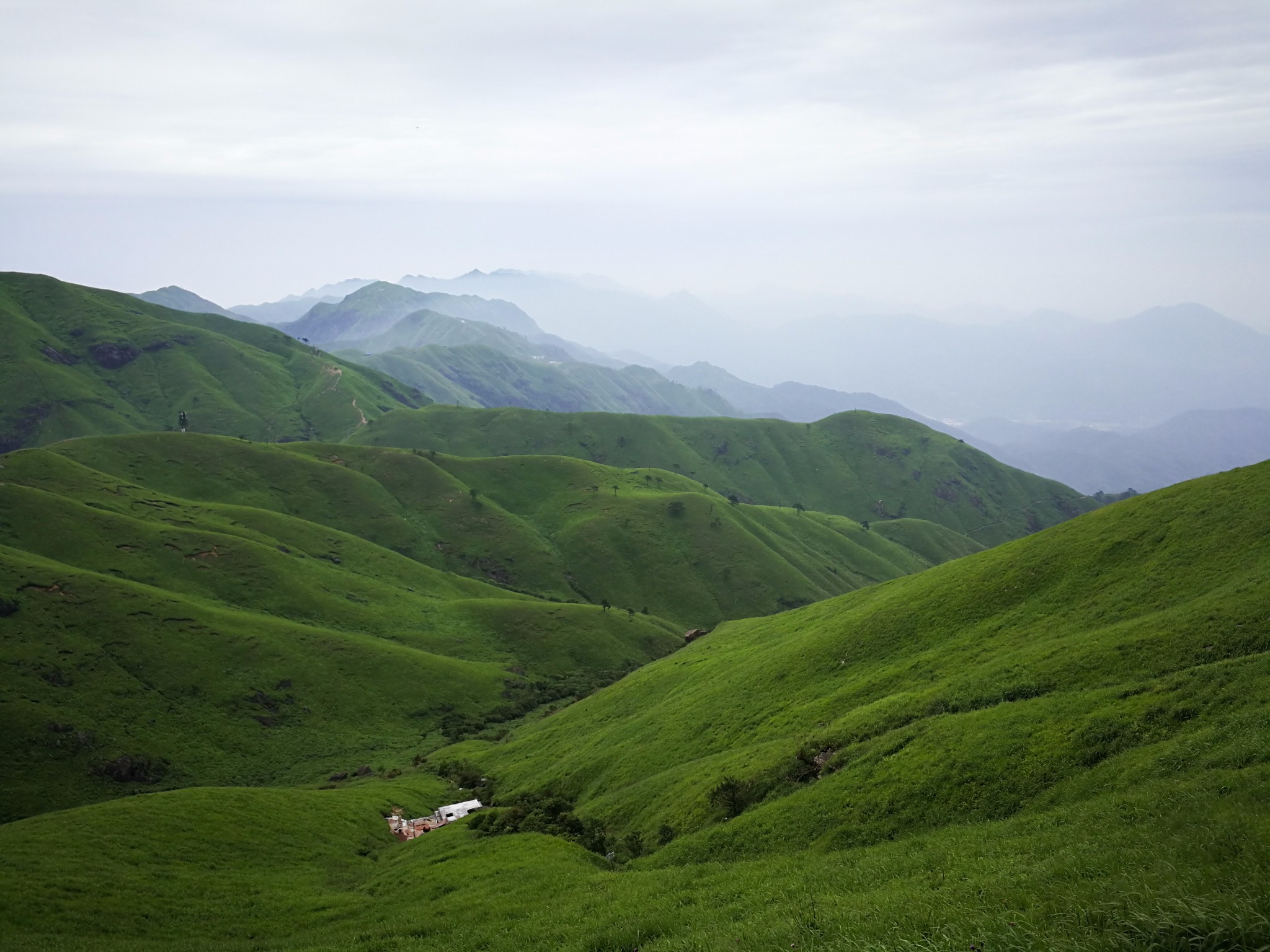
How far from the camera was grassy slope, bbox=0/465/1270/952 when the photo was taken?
2000 cm

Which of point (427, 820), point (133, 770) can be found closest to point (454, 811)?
point (427, 820)

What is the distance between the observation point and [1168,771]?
27578mm

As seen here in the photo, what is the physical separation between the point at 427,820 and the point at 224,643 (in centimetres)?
6695

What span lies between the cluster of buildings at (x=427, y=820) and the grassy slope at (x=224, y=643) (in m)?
32.7

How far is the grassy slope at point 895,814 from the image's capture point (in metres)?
20.0

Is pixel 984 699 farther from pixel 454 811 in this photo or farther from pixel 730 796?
pixel 454 811

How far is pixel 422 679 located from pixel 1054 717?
106 metres

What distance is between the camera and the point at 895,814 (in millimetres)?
34094

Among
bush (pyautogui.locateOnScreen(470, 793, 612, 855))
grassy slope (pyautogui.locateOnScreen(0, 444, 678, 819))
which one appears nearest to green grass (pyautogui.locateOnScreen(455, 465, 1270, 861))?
bush (pyautogui.locateOnScreen(470, 793, 612, 855))

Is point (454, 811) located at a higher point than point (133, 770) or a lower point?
higher

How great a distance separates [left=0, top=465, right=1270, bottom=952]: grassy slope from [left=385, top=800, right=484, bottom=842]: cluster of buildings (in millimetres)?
1776

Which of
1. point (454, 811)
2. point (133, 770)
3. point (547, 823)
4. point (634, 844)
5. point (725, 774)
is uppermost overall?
point (725, 774)

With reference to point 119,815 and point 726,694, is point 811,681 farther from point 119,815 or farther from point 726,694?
point 119,815

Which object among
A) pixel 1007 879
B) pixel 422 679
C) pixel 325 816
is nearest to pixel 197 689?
pixel 422 679
